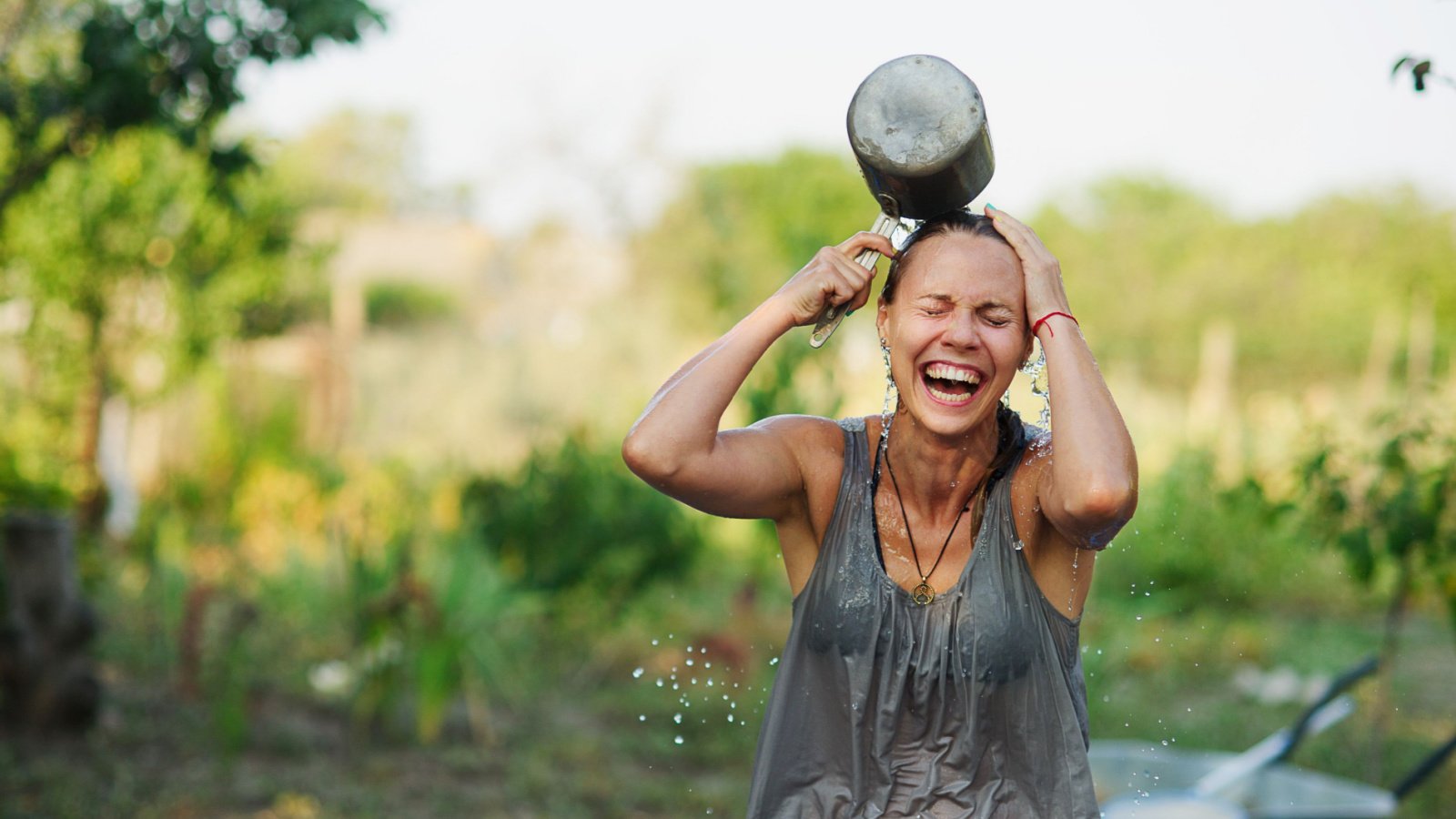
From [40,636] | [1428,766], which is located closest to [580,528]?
[40,636]

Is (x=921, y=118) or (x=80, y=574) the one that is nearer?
(x=921, y=118)

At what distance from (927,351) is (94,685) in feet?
15.2

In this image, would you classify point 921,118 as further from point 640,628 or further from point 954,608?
point 640,628

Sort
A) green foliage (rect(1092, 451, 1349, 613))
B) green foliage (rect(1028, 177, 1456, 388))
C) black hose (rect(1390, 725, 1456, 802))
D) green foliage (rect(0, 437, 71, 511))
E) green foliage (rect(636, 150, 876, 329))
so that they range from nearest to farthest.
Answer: black hose (rect(1390, 725, 1456, 802)) < green foliage (rect(0, 437, 71, 511)) < green foliage (rect(1092, 451, 1349, 613)) < green foliage (rect(636, 150, 876, 329)) < green foliage (rect(1028, 177, 1456, 388))

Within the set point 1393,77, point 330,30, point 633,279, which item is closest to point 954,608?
point 1393,77

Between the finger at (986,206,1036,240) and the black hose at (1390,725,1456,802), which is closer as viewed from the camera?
the finger at (986,206,1036,240)

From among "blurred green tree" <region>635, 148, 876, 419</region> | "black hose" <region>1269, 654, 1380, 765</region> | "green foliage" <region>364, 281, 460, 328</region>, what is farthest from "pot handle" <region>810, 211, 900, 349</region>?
"green foliage" <region>364, 281, 460, 328</region>

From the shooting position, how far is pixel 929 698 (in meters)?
2.04

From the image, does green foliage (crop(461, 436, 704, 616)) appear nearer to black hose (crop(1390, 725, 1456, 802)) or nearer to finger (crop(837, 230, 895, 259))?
black hose (crop(1390, 725, 1456, 802))

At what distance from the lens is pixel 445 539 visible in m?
7.32

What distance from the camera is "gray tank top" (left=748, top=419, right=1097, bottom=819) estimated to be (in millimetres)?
2002

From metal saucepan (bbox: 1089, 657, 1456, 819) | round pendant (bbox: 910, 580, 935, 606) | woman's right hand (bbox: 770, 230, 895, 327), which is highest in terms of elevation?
woman's right hand (bbox: 770, 230, 895, 327)

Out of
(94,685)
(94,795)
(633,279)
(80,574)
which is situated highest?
(633,279)

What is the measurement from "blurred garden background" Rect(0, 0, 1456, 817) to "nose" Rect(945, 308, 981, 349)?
262 cm
